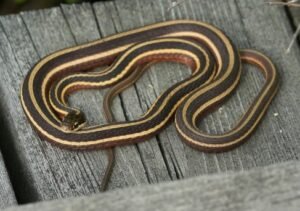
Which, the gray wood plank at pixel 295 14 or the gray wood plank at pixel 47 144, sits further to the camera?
the gray wood plank at pixel 295 14

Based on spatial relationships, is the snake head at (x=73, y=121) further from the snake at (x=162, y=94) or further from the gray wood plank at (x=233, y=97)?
the gray wood plank at (x=233, y=97)

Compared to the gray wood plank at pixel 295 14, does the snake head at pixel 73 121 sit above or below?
above

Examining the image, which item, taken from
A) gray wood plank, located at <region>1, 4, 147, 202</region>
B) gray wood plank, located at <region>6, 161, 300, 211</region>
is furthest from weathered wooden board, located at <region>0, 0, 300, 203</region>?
gray wood plank, located at <region>6, 161, 300, 211</region>

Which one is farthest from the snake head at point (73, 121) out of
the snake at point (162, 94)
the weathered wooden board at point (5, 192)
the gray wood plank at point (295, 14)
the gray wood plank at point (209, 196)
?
the gray wood plank at point (295, 14)

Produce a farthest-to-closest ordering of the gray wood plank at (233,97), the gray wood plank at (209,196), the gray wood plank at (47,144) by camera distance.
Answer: the gray wood plank at (233,97)
the gray wood plank at (47,144)
the gray wood plank at (209,196)

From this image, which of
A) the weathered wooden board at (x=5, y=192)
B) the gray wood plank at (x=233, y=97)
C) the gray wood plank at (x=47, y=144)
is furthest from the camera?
the gray wood plank at (x=233, y=97)

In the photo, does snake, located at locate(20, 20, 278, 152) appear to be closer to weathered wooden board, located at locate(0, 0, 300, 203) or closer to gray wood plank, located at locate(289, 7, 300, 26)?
weathered wooden board, located at locate(0, 0, 300, 203)
